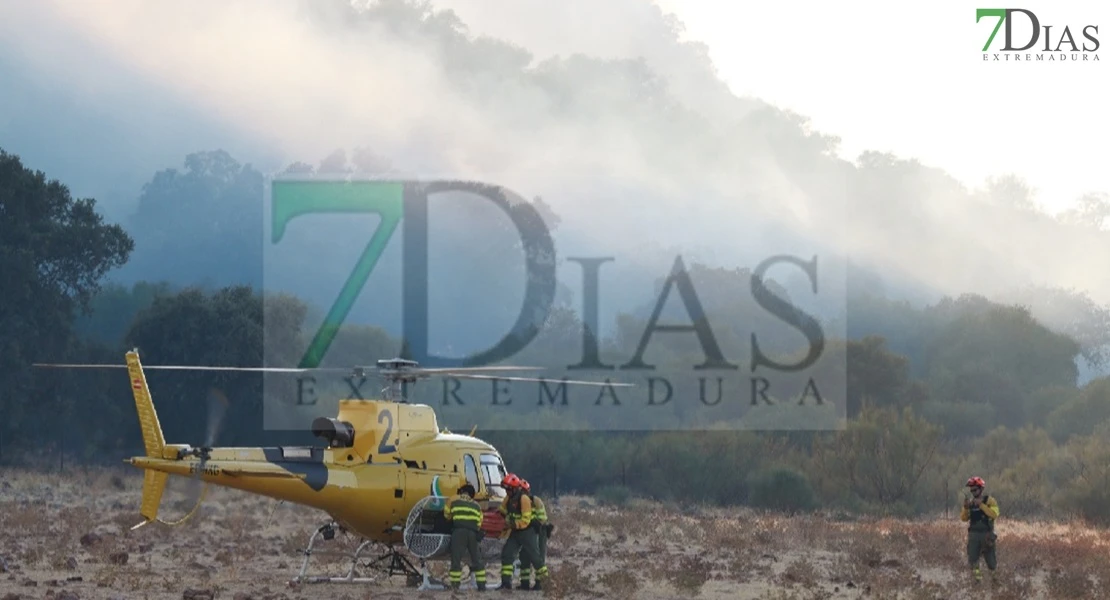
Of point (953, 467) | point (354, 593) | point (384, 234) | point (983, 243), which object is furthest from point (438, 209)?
point (354, 593)

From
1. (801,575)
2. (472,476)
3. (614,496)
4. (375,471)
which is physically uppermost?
(375,471)

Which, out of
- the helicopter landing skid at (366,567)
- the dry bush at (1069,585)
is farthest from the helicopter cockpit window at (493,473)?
the dry bush at (1069,585)

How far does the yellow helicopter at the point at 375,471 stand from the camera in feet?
72.5

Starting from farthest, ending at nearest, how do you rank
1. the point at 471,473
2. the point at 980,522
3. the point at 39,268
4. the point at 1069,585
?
the point at 39,268 → the point at 980,522 → the point at 471,473 → the point at 1069,585

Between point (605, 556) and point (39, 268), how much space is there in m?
33.3

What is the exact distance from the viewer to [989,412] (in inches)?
2699

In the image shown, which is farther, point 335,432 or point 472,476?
point 472,476

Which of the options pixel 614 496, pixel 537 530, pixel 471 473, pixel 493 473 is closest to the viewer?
pixel 537 530

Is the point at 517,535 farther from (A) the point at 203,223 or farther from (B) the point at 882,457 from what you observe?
(A) the point at 203,223

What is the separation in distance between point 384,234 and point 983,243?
4287 cm

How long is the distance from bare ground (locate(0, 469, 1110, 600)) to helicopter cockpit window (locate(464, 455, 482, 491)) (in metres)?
1.78

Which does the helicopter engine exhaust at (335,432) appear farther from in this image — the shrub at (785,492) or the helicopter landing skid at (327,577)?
the shrub at (785,492)

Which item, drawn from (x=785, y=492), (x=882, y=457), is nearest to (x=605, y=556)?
(x=785, y=492)

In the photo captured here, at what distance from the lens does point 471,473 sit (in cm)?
2431
